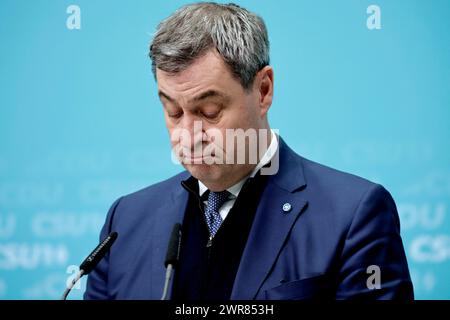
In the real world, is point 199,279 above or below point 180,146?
below

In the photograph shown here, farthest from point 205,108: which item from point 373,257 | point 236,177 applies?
point 373,257

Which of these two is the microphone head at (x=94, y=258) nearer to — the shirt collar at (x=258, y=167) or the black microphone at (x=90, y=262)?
the black microphone at (x=90, y=262)

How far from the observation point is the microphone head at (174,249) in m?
2.15

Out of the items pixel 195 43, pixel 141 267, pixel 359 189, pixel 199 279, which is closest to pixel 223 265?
pixel 199 279

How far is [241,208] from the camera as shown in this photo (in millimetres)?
2521

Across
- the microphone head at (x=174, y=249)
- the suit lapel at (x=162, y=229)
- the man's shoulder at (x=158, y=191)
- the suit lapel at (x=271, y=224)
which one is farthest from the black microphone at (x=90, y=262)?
the man's shoulder at (x=158, y=191)

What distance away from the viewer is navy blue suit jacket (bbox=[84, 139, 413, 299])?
7.34 feet

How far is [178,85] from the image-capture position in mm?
2301

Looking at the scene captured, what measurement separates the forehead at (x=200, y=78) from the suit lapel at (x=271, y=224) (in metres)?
0.39

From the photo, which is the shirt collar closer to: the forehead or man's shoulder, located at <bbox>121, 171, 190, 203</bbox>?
man's shoulder, located at <bbox>121, 171, 190, 203</bbox>

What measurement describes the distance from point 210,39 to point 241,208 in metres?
0.56

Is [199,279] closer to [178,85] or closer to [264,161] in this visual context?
[264,161]

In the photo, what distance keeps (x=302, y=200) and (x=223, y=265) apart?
0.32 metres
